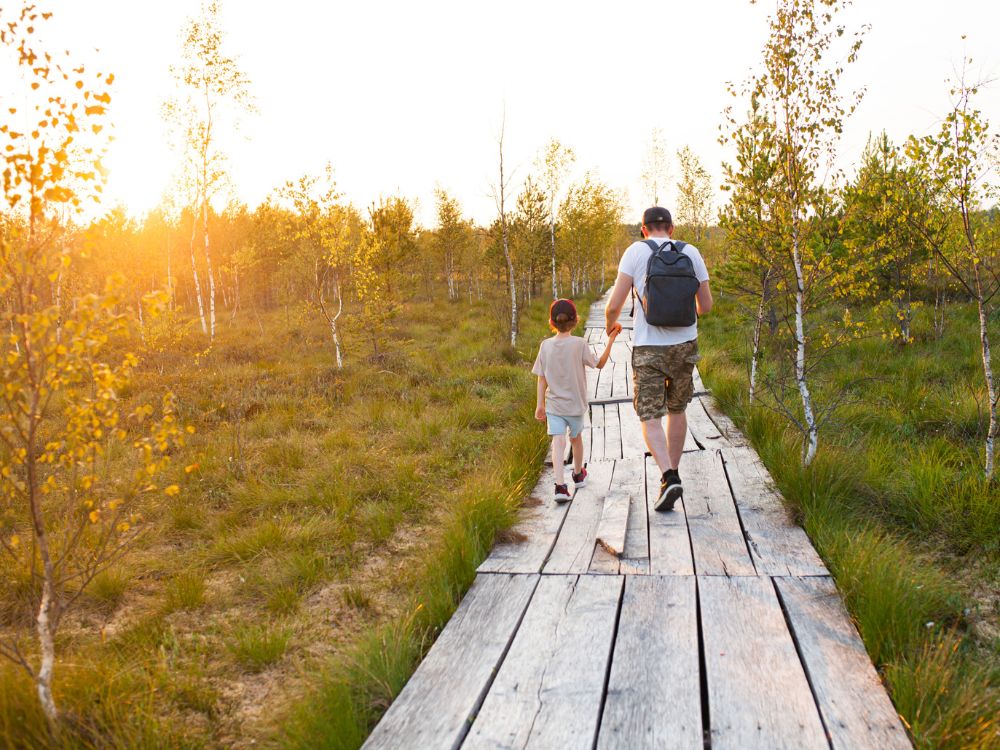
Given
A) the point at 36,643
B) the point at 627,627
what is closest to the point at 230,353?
the point at 36,643

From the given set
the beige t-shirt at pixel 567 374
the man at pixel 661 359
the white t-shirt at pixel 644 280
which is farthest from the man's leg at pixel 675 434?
the beige t-shirt at pixel 567 374

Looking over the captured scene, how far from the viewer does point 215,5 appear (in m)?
17.5

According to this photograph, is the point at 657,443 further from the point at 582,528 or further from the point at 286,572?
the point at 286,572

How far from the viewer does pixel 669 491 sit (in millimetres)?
4320

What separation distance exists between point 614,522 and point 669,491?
0.50 m

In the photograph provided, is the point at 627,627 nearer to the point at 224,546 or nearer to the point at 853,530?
the point at 853,530

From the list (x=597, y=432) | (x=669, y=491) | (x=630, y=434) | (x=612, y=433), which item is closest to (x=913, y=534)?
(x=669, y=491)

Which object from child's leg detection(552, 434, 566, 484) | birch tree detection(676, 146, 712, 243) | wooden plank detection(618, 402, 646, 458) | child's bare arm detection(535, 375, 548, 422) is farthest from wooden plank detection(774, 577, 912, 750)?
birch tree detection(676, 146, 712, 243)

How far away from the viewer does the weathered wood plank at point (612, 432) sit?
620 cm

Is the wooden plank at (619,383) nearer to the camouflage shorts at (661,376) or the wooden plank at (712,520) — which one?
the wooden plank at (712,520)

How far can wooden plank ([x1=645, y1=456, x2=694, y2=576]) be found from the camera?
352cm

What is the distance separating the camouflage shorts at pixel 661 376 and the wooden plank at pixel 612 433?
5.55 feet

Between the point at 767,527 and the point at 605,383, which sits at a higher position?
the point at 605,383

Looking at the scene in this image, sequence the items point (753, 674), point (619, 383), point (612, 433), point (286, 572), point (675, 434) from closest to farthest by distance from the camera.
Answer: point (753, 674) → point (286, 572) → point (675, 434) → point (612, 433) → point (619, 383)
